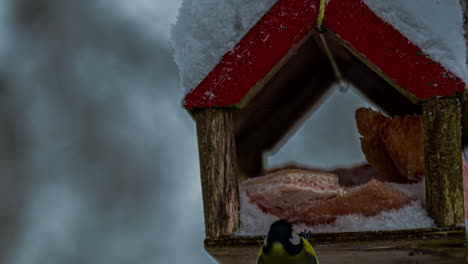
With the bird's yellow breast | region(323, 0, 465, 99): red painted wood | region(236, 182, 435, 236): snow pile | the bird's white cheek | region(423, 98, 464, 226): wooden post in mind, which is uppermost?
region(323, 0, 465, 99): red painted wood

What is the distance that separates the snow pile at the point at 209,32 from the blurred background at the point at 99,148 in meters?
2.32

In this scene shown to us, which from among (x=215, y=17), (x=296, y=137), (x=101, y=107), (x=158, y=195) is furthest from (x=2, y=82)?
(x=215, y=17)

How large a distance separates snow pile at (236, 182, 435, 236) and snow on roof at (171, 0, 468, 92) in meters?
0.25

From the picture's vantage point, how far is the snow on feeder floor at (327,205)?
3.40ft

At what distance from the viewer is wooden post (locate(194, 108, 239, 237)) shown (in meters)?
1.09

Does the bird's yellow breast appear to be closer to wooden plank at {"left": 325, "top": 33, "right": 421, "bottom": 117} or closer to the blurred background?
wooden plank at {"left": 325, "top": 33, "right": 421, "bottom": 117}

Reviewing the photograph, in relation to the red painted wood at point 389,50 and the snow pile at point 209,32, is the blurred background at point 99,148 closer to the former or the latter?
the snow pile at point 209,32

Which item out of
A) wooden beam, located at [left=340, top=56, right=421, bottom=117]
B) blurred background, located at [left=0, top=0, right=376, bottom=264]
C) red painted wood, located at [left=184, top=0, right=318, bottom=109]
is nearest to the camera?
red painted wood, located at [left=184, top=0, right=318, bottom=109]

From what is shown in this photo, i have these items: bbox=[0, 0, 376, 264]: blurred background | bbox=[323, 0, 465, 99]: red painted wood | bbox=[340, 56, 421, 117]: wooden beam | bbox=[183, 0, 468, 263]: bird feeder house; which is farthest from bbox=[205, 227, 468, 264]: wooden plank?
bbox=[0, 0, 376, 264]: blurred background

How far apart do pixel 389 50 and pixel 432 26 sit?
88mm

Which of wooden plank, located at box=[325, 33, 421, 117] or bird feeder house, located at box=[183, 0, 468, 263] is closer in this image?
bird feeder house, located at box=[183, 0, 468, 263]

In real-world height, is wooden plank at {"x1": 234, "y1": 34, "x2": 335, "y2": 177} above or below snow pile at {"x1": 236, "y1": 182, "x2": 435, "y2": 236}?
above

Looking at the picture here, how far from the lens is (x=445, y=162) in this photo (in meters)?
0.99

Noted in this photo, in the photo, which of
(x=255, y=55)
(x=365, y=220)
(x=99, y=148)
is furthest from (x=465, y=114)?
(x=99, y=148)
